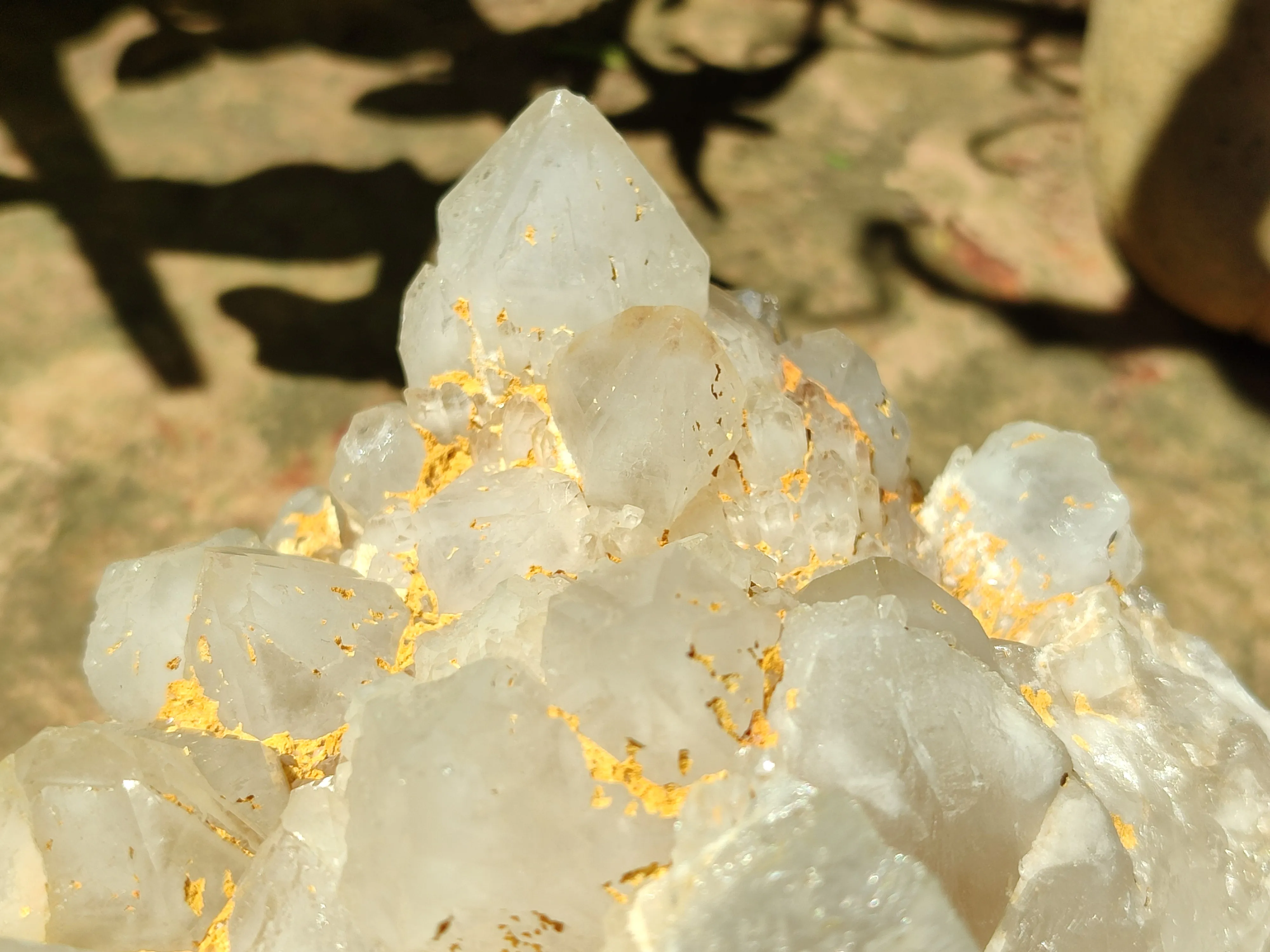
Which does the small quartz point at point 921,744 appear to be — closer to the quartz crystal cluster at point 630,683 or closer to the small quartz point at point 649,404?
the quartz crystal cluster at point 630,683

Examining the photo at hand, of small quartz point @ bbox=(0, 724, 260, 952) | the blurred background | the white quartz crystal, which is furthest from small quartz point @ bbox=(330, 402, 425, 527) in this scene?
the blurred background

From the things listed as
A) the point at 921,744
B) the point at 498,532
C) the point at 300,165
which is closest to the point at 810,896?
the point at 921,744

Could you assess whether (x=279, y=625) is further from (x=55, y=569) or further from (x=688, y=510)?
(x=55, y=569)

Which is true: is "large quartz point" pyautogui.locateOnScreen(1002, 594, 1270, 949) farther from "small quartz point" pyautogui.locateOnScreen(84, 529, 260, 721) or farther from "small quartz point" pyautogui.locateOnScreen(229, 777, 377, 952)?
"small quartz point" pyautogui.locateOnScreen(84, 529, 260, 721)

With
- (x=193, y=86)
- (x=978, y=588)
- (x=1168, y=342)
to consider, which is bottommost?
(x=1168, y=342)

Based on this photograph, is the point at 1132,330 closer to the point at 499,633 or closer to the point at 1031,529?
the point at 1031,529

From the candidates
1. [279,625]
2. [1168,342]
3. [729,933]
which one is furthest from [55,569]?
[1168,342]
